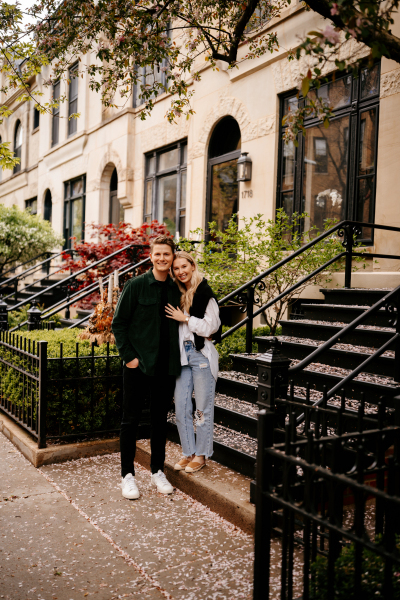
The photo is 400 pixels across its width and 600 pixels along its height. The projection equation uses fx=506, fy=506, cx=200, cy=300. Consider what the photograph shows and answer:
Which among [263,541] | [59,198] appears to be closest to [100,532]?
[263,541]

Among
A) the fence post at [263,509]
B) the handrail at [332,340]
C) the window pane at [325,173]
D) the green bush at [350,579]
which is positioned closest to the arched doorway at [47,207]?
the window pane at [325,173]

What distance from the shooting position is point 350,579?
88.3 inches

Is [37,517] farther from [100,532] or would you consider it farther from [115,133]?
[115,133]

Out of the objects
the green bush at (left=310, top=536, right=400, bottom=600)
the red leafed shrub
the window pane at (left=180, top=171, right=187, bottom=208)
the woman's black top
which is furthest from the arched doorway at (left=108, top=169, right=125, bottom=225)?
the green bush at (left=310, top=536, right=400, bottom=600)

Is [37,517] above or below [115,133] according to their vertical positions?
below

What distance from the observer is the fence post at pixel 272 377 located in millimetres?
3408

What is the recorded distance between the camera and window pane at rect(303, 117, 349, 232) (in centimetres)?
820

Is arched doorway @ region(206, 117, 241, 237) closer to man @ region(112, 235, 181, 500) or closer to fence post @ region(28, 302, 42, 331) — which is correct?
fence post @ region(28, 302, 42, 331)

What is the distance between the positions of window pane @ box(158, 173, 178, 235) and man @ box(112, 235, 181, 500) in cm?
845

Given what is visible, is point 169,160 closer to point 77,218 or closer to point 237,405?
point 77,218

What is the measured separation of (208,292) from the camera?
4340 millimetres

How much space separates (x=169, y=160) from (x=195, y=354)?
9.48 meters

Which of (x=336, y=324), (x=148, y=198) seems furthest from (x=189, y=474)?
(x=148, y=198)

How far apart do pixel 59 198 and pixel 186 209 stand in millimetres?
8592
